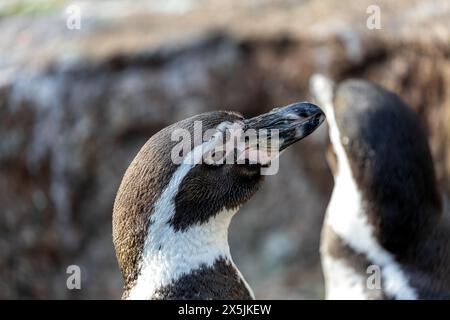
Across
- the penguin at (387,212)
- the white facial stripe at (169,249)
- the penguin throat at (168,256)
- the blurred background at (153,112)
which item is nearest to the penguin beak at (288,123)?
the white facial stripe at (169,249)

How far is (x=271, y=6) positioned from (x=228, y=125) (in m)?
3.56

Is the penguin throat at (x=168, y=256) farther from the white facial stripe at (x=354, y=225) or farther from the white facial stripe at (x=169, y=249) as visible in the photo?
the white facial stripe at (x=354, y=225)

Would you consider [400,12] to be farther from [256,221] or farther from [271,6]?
[256,221]

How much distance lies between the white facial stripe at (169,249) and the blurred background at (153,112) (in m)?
3.01

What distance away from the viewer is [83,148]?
581 centimetres

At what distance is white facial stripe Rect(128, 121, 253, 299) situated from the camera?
272cm

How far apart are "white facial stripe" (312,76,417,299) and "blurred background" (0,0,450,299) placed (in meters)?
1.86

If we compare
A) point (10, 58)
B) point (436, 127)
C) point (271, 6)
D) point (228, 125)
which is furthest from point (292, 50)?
point (228, 125)

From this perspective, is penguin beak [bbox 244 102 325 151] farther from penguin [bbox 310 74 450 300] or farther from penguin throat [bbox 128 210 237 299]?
penguin [bbox 310 74 450 300]

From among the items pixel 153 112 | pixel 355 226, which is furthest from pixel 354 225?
pixel 153 112

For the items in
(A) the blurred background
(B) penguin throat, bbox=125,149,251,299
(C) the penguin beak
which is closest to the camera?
(B) penguin throat, bbox=125,149,251,299

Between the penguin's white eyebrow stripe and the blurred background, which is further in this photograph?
the blurred background

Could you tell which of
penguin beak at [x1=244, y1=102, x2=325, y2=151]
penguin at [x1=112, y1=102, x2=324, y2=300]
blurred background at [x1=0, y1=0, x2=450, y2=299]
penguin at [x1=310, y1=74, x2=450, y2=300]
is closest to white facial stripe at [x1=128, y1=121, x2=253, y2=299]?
penguin at [x1=112, y1=102, x2=324, y2=300]

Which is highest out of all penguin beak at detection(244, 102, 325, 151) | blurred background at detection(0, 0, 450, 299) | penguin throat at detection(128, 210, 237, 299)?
blurred background at detection(0, 0, 450, 299)
